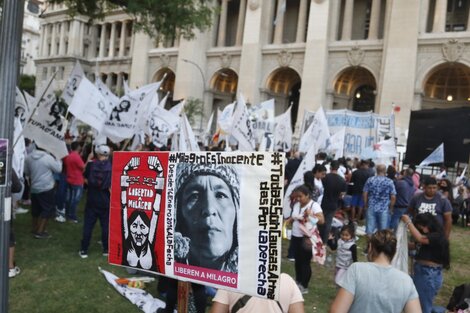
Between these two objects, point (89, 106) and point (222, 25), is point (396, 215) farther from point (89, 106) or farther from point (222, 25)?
point (222, 25)

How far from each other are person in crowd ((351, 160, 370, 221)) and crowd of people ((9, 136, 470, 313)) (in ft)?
0.09

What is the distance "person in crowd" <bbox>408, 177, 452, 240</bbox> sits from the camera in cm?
625

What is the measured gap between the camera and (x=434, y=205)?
6.32 m

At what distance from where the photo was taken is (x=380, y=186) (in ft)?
28.7

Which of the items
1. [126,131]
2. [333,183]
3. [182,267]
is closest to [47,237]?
[126,131]

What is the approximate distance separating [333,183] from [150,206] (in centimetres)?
583

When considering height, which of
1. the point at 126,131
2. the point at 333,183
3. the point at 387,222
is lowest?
the point at 387,222

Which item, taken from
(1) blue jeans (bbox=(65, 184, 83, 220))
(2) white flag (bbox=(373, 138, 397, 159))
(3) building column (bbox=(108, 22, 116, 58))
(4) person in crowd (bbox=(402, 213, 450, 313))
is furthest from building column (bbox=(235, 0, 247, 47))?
(4) person in crowd (bbox=(402, 213, 450, 313))

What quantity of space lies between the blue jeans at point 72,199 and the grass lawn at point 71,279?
2.39 ft

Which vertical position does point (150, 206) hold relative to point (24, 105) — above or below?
below

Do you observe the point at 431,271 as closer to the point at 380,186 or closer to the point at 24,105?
the point at 380,186

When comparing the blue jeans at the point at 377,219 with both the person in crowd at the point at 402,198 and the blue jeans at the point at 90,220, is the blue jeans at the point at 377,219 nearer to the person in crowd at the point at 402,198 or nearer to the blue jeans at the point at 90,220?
the person in crowd at the point at 402,198

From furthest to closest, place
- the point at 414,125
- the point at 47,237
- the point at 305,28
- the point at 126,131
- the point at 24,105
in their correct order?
the point at 305,28, the point at 126,131, the point at 24,105, the point at 47,237, the point at 414,125

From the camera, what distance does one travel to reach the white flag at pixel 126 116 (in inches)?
396
